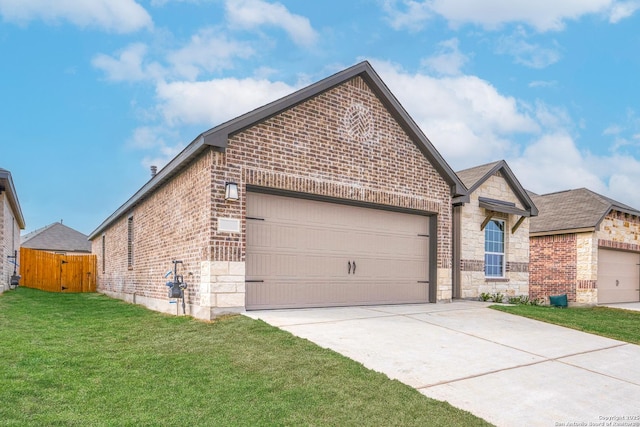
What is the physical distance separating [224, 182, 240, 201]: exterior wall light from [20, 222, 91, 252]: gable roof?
33.6 meters

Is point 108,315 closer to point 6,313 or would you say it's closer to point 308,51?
point 6,313

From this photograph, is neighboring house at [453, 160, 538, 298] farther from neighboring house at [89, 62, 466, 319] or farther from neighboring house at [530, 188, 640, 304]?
neighboring house at [530, 188, 640, 304]

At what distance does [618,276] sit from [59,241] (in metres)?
39.4

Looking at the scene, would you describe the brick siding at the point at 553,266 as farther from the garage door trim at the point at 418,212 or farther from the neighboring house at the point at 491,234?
the garage door trim at the point at 418,212

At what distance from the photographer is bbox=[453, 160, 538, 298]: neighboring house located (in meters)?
13.8

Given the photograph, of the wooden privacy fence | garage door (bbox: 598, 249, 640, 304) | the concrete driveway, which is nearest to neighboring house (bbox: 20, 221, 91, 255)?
the wooden privacy fence

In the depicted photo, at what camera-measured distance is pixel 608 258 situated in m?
19.1

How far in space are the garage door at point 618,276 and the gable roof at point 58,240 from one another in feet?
120

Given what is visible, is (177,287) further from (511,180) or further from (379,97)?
(511,180)

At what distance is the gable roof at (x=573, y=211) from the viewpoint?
18141 millimetres

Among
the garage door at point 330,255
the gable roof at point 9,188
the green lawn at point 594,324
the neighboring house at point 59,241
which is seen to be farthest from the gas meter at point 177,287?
the neighboring house at point 59,241

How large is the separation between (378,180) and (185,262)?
502 cm

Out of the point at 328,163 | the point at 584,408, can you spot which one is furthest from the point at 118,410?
the point at 328,163

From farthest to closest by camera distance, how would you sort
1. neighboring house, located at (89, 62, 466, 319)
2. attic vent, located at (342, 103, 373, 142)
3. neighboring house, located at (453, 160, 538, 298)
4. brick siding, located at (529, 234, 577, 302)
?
brick siding, located at (529, 234, 577, 302)
neighboring house, located at (453, 160, 538, 298)
attic vent, located at (342, 103, 373, 142)
neighboring house, located at (89, 62, 466, 319)
